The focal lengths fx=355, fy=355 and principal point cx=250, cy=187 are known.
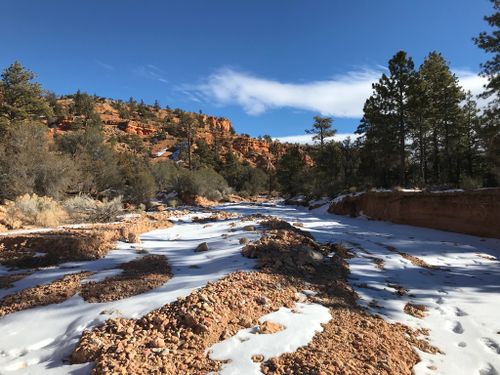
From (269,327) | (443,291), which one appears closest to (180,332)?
(269,327)

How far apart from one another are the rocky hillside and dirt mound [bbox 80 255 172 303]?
179 feet

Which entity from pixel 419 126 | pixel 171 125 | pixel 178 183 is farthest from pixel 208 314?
pixel 171 125

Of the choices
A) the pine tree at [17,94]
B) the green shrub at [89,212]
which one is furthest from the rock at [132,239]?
the pine tree at [17,94]

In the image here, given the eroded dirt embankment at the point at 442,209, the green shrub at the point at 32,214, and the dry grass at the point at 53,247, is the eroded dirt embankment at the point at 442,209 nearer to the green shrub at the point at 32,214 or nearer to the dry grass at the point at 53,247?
the dry grass at the point at 53,247

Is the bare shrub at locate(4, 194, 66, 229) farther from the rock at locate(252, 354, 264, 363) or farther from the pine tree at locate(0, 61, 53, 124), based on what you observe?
the pine tree at locate(0, 61, 53, 124)

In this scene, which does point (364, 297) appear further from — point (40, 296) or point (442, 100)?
point (442, 100)

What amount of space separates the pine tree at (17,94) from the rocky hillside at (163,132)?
24.9 meters

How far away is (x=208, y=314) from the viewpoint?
12.5ft

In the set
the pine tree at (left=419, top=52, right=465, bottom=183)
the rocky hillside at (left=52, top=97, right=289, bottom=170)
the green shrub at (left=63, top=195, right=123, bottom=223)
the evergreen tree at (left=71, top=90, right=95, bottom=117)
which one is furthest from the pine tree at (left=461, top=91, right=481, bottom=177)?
the evergreen tree at (left=71, top=90, right=95, bottom=117)

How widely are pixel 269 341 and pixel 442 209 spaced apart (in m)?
12.9

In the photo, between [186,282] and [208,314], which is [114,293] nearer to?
[186,282]

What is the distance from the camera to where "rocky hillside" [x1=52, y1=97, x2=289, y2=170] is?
63375 mm

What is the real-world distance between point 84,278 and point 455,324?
533 centimetres

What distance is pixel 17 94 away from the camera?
101 feet
